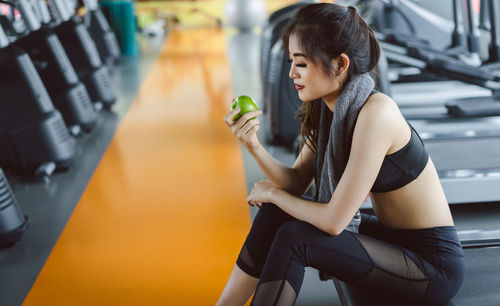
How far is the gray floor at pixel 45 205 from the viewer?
2090 mm

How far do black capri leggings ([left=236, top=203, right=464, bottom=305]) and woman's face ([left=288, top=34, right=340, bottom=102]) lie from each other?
→ 36 centimetres

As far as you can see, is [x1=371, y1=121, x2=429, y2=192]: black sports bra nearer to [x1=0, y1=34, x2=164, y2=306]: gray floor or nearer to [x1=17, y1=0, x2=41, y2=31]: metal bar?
[x1=0, y1=34, x2=164, y2=306]: gray floor

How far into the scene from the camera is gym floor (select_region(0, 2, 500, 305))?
2.01 meters

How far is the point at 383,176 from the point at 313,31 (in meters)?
0.42

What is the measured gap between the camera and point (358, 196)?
1.27m

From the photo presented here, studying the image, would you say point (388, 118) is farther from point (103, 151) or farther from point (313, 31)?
point (103, 151)

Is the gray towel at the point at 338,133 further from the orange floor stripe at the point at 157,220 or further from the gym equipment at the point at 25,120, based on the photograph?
the gym equipment at the point at 25,120

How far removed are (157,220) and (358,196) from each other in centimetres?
153

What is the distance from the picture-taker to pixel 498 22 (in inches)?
145

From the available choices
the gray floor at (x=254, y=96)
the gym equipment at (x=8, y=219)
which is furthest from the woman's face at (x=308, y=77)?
the gym equipment at (x=8, y=219)

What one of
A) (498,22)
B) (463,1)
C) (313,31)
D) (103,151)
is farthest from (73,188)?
(463,1)

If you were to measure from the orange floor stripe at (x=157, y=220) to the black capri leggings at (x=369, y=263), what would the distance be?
2.26 feet

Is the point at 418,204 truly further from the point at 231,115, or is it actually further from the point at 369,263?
the point at 231,115

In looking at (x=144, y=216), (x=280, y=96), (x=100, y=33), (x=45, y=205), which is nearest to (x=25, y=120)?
(x=45, y=205)
